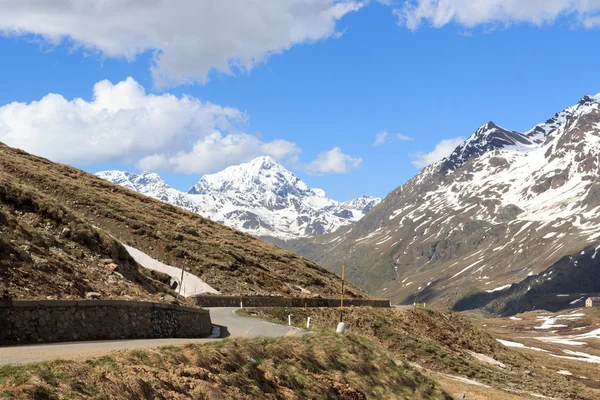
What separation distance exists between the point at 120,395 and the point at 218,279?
49.1 m

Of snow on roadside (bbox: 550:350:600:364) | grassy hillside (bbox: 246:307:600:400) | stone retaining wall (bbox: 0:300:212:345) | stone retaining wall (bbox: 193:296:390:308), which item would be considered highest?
stone retaining wall (bbox: 193:296:390:308)

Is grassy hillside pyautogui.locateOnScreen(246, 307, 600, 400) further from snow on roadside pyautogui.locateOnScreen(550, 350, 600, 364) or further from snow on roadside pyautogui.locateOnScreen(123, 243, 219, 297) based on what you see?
snow on roadside pyautogui.locateOnScreen(550, 350, 600, 364)

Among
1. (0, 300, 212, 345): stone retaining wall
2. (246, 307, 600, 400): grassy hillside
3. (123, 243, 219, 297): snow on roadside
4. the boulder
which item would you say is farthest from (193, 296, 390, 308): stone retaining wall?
the boulder

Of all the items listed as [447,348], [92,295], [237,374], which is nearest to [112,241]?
[92,295]

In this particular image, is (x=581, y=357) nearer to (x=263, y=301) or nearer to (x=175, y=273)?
(x=263, y=301)

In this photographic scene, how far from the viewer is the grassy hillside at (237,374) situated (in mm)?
13734

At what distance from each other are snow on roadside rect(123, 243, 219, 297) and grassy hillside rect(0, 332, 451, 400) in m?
27.9

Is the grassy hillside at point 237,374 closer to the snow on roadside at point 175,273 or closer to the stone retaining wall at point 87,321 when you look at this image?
the stone retaining wall at point 87,321

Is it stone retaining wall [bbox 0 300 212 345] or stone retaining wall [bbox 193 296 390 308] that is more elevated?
stone retaining wall [bbox 193 296 390 308]

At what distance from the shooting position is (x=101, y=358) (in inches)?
624

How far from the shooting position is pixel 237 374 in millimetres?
18500

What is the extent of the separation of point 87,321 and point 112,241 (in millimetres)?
12419

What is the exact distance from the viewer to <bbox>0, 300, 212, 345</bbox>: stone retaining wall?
1994 cm

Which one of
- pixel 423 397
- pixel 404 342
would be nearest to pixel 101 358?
pixel 423 397
